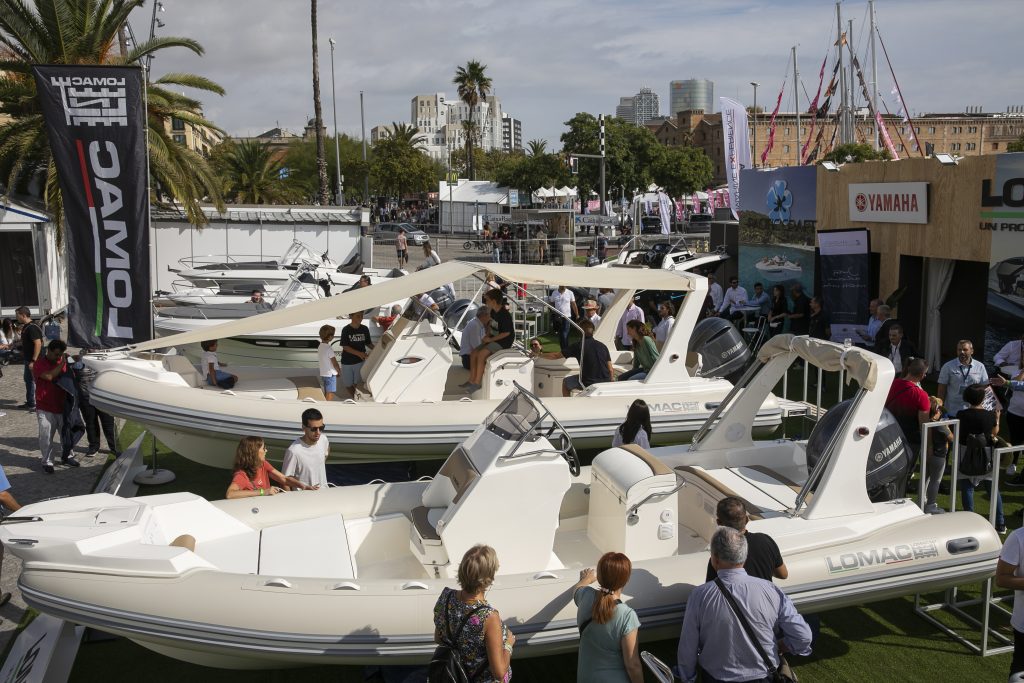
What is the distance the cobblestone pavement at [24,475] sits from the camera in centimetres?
616

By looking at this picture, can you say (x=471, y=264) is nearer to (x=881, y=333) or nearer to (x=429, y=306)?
(x=429, y=306)

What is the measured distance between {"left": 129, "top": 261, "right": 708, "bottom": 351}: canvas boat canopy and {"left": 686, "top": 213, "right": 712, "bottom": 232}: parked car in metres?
36.0

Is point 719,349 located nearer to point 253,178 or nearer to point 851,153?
point 253,178

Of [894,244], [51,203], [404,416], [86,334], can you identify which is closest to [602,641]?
[404,416]

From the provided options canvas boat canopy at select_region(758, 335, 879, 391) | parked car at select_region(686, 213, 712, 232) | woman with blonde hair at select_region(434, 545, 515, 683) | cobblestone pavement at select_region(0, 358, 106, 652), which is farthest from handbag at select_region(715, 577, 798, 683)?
parked car at select_region(686, 213, 712, 232)

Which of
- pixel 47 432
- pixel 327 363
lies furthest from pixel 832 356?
pixel 47 432

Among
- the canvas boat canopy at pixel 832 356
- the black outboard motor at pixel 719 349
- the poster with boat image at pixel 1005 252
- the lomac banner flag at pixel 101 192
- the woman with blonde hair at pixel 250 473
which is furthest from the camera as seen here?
the poster with boat image at pixel 1005 252

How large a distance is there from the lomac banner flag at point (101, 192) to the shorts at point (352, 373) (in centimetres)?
214

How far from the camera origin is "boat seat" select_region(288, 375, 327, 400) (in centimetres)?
916

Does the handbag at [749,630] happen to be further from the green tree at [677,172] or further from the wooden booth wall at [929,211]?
the green tree at [677,172]

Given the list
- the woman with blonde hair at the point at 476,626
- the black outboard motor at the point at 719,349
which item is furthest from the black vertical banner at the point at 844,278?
the woman with blonde hair at the point at 476,626

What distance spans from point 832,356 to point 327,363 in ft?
17.3

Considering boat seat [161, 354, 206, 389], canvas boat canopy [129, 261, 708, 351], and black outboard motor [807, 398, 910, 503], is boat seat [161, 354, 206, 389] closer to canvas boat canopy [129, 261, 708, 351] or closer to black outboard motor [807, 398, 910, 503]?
canvas boat canopy [129, 261, 708, 351]

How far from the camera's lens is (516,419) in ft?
18.6
